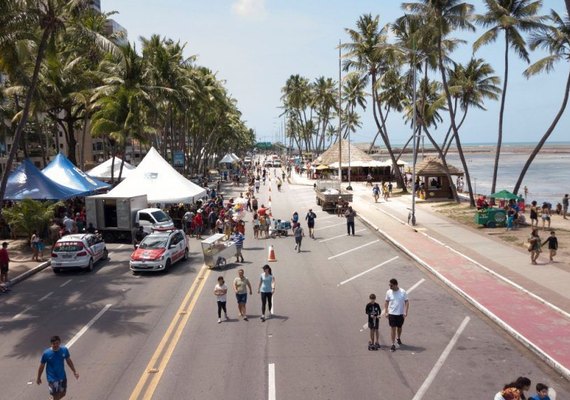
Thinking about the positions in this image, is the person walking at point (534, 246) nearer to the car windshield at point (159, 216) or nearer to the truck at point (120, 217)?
the truck at point (120, 217)

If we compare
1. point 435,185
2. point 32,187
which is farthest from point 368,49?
point 32,187

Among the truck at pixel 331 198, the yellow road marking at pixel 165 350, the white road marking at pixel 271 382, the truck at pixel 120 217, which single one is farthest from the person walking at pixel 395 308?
the truck at pixel 331 198

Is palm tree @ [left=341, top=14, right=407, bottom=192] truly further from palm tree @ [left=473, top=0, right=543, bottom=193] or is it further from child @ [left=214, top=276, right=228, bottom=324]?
child @ [left=214, top=276, right=228, bottom=324]

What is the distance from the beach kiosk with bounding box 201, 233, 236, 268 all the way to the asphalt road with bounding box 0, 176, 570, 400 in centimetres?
64

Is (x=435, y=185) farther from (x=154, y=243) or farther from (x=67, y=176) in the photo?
(x=154, y=243)

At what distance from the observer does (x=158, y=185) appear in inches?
1298

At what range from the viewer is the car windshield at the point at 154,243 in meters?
22.0

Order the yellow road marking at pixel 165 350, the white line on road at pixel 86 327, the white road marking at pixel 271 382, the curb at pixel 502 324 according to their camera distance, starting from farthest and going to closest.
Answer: the white line on road at pixel 86 327 < the curb at pixel 502 324 < the yellow road marking at pixel 165 350 < the white road marking at pixel 271 382

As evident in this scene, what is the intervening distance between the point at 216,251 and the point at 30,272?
23.8 ft

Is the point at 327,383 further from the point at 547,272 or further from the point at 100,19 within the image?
the point at 100,19

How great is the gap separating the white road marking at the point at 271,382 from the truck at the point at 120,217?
700 inches

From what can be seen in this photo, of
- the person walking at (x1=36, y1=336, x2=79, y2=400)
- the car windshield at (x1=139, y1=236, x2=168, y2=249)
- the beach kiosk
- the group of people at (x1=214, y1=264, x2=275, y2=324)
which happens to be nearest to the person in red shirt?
the car windshield at (x1=139, y1=236, x2=168, y2=249)

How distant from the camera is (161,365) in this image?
38.7 ft

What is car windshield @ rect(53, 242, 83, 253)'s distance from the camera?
71.6 ft
